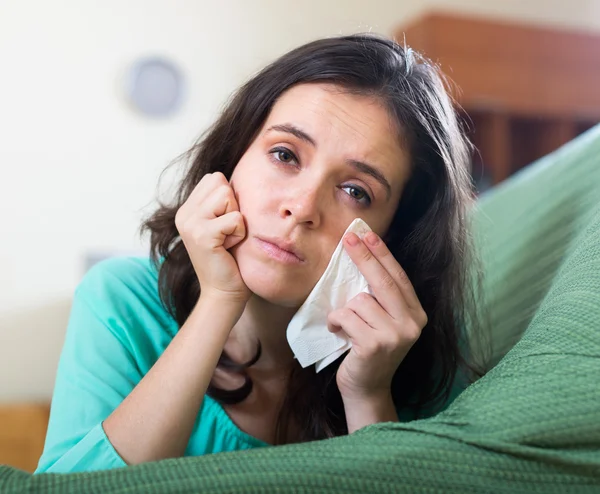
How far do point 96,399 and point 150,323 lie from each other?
17cm

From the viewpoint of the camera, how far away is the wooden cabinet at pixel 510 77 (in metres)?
2.89

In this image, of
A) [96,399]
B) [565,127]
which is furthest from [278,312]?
[565,127]

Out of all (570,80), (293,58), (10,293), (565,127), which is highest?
(293,58)

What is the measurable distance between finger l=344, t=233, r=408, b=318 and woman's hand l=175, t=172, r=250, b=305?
0.45 feet

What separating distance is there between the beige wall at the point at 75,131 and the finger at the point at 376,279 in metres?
2.03

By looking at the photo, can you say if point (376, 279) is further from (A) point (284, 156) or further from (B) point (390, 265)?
(A) point (284, 156)

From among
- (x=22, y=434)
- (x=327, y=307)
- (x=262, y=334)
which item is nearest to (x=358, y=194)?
(x=327, y=307)

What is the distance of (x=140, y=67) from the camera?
112 inches

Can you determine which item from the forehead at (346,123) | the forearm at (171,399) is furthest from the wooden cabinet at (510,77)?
the forearm at (171,399)

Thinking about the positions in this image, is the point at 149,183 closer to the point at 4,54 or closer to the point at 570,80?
the point at 4,54

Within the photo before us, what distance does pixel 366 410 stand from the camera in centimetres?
89

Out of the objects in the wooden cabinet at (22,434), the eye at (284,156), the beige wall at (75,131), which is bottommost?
the wooden cabinet at (22,434)

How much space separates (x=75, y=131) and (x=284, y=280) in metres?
2.21

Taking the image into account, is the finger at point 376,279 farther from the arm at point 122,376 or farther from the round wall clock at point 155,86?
the round wall clock at point 155,86
